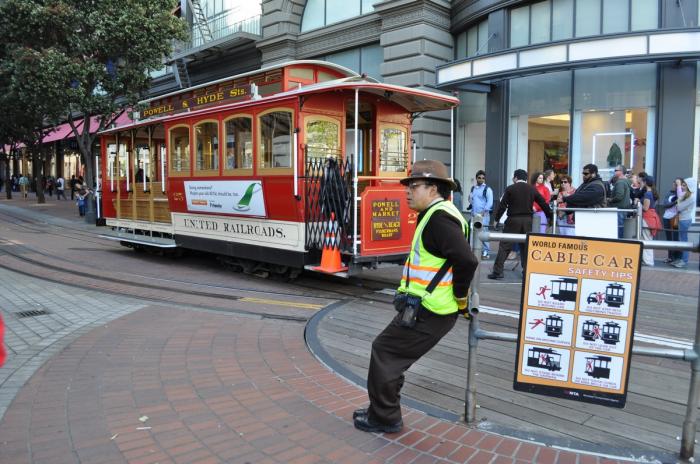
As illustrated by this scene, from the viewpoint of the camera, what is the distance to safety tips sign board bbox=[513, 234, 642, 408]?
133 inches

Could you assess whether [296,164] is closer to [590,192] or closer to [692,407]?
[590,192]

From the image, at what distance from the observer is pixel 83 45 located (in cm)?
1958

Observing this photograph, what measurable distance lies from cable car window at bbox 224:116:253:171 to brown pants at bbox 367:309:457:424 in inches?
250

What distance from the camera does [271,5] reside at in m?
21.8

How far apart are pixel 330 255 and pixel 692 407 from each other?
18.2 feet

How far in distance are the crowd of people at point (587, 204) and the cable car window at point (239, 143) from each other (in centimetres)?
363

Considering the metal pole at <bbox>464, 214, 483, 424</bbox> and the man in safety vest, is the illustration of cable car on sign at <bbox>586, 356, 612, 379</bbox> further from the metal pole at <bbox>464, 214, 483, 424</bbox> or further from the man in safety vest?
the man in safety vest

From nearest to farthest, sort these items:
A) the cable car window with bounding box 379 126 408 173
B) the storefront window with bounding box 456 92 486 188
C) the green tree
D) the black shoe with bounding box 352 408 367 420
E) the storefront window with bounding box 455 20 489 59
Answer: the black shoe with bounding box 352 408 367 420
the cable car window with bounding box 379 126 408 173
the storefront window with bounding box 455 20 489 59
the storefront window with bounding box 456 92 486 188
the green tree

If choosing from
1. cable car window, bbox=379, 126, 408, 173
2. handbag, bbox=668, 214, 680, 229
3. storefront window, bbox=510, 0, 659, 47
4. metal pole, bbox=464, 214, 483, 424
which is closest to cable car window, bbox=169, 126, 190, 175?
cable car window, bbox=379, 126, 408, 173

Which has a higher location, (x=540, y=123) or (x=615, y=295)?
(x=540, y=123)

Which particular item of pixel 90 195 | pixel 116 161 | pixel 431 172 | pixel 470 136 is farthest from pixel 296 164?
pixel 90 195

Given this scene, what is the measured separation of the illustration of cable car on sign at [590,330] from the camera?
346 centimetres

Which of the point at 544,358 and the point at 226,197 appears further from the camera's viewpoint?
the point at 226,197

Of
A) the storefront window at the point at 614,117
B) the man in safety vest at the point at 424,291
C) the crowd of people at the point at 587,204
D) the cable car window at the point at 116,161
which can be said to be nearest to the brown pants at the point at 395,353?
the man in safety vest at the point at 424,291
